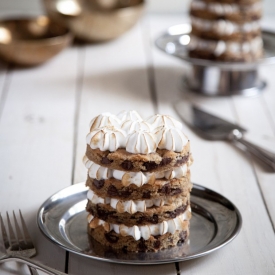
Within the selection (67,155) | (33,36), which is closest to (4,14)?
(33,36)

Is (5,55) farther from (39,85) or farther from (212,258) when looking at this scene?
(212,258)

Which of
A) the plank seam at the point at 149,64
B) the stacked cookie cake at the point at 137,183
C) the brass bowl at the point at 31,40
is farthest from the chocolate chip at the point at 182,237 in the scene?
the brass bowl at the point at 31,40

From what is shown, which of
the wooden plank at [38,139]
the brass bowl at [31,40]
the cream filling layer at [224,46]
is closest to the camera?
the wooden plank at [38,139]

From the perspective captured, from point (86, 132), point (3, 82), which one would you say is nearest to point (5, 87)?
point (3, 82)

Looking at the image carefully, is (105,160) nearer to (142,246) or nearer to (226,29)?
(142,246)

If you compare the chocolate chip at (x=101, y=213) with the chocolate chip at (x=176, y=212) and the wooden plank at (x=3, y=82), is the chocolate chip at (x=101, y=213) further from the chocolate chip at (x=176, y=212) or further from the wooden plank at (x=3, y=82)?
the wooden plank at (x=3, y=82)

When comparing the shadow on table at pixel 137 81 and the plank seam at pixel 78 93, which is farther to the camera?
the shadow on table at pixel 137 81

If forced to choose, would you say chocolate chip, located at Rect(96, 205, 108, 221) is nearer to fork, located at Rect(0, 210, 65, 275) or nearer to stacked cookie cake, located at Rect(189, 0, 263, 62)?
fork, located at Rect(0, 210, 65, 275)

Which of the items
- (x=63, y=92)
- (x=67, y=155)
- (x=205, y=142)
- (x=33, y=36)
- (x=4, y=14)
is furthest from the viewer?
(x=4, y=14)
